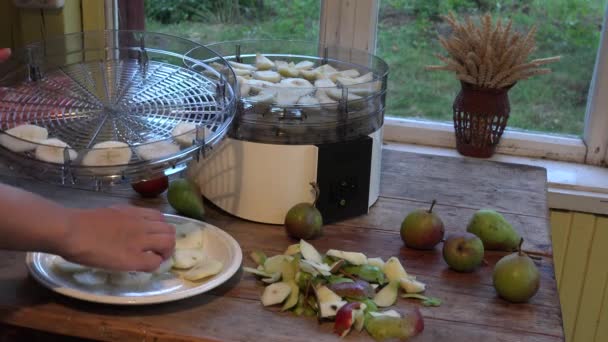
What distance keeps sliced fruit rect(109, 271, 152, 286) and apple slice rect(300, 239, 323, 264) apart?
242mm

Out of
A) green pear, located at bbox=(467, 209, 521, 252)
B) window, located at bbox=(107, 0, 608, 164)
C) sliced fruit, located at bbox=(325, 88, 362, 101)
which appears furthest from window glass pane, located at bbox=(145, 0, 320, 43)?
green pear, located at bbox=(467, 209, 521, 252)

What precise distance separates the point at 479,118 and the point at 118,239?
0.99 m

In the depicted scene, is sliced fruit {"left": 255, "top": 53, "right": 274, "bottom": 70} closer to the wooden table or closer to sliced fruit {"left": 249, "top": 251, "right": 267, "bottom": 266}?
the wooden table

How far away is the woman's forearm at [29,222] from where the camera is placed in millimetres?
921

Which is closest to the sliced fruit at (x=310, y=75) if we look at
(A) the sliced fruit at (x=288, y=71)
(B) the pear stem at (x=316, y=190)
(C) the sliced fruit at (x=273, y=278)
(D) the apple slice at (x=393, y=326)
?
(A) the sliced fruit at (x=288, y=71)

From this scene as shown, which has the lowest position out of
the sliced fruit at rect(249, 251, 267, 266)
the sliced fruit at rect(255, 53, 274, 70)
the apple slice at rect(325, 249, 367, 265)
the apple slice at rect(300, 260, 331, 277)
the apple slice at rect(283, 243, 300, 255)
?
the sliced fruit at rect(249, 251, 267, 266)

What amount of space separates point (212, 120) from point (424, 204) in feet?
1.56

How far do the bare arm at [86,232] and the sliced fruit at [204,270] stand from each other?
76 mm

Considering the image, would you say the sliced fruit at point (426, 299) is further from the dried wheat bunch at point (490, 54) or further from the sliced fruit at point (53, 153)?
the dried wheat bunch at point (490, 54)

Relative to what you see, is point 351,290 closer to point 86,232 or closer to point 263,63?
point 86,232

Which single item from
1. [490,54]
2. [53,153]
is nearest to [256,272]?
[53,153]

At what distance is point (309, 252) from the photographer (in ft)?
3.88

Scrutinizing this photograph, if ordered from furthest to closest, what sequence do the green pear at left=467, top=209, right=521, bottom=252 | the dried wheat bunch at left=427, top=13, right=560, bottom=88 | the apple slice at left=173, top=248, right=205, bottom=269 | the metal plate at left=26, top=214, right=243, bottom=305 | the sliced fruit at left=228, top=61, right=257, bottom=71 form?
the dried wheat bunch at left=427, top=13, right=560, bottom=88, the sliced fruit at left=228, top=61, right=257, bottom=71, the green pear at left=467, top=209, right=521, bottom=252, the apple slice at left=173, top=248, right=205, bottom=269, the metal plate at left=26, top=214, right=243, bottom=305

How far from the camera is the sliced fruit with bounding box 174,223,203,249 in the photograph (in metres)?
1.18
